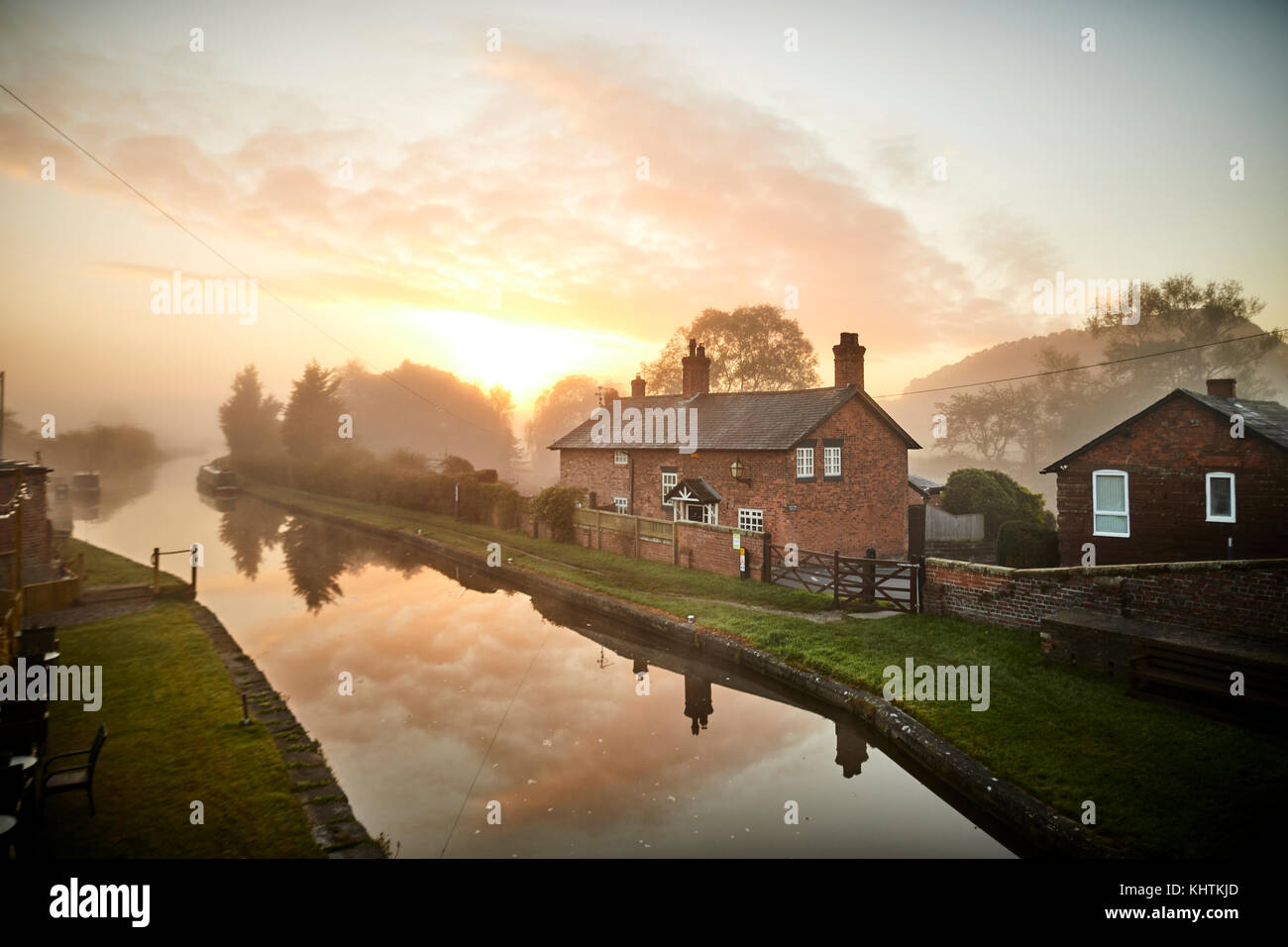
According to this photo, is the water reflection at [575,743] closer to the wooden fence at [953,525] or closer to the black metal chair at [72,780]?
the black metal chair at [72,780]

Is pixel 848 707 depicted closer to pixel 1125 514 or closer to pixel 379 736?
pixel 379 736

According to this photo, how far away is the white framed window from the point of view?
50.2ft

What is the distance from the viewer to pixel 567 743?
934 centimetres

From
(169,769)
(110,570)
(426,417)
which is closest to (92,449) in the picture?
(426,417)

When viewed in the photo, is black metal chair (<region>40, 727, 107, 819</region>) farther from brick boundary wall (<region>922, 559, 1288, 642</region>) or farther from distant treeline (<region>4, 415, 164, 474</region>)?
distant treeline (<region>4, 415, 164, 474</region>)

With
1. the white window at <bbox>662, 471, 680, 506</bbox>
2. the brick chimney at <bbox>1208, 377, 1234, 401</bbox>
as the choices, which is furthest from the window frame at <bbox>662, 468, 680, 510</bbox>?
the brick chimney at <bbox>1208, 377, 1234, 401</bbox>

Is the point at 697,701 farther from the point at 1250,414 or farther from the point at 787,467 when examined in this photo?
the point at 1250,414

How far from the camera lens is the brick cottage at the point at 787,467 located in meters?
21.8

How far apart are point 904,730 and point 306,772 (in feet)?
26.6

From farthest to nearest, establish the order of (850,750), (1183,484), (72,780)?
(1183,484)
(850,750)
(72,780)

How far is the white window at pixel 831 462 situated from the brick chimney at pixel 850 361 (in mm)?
2804
